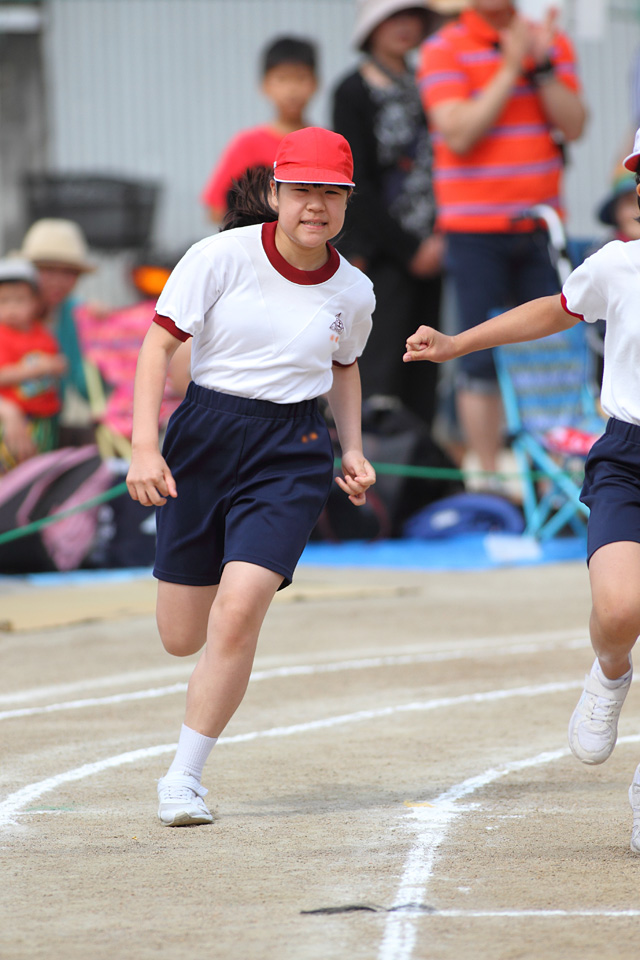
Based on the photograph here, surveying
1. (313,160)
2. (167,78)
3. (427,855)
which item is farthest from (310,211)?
(167,78)

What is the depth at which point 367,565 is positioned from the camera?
920cm

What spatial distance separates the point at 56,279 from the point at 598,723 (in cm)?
792

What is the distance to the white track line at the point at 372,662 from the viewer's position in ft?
19.7

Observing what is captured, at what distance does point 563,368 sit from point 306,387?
18.3 ft

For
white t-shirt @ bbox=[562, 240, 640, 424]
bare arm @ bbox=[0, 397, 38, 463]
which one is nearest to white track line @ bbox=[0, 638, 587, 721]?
white t-shirt @ bbox=[562, 240, 640, 424]

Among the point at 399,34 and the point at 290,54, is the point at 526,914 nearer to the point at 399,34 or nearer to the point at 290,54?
the point at 290,54

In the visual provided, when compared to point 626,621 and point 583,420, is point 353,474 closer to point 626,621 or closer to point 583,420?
point 626,621

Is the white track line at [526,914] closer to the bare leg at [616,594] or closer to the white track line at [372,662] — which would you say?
the bare leg at [616,594]

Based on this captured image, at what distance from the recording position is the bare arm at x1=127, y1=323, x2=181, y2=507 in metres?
4.01

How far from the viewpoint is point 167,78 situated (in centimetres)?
1619

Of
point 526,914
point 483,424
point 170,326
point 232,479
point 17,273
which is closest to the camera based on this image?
point 526,914

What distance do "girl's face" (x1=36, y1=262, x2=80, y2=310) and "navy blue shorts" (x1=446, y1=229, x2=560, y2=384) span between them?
10.0ft

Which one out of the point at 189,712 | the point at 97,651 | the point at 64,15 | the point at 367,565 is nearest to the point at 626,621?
the point at 189,712

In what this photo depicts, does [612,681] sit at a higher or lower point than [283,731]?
higher
